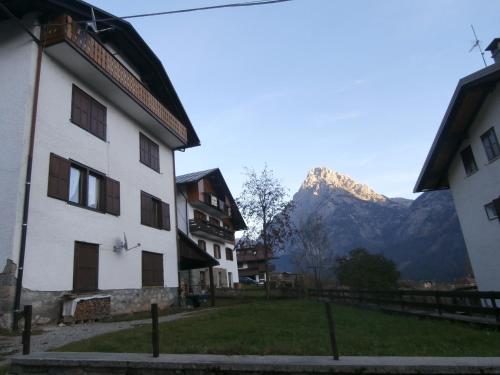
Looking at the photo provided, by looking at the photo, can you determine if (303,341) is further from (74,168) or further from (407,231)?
(407,231)

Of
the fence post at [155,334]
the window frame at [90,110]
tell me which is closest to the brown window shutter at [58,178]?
the window frame at [90,110]

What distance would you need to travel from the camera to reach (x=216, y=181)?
35.8 meters

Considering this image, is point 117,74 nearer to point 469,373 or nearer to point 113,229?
point 113,229

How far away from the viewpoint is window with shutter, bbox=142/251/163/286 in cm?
1676

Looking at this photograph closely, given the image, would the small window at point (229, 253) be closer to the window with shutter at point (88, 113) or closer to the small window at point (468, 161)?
the window with shutter at point (88, 113)

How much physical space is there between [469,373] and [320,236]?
47.4 metres

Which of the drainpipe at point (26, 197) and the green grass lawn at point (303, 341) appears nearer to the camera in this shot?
the green grass lawn at point (303, 341)

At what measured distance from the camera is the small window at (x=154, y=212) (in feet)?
57.7

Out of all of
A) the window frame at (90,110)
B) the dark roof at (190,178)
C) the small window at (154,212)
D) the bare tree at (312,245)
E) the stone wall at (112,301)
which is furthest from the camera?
the bare tree at (312,245)

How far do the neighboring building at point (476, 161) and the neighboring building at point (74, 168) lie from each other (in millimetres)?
12951

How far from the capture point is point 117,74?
15016 millimetres

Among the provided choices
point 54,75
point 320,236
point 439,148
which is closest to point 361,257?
point 439,148

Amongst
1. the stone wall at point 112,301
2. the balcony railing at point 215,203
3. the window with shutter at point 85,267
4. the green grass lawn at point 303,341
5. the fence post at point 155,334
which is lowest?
the green grass lawn at point 303,341

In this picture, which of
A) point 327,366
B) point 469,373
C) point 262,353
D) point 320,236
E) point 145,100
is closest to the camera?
point 469,373
